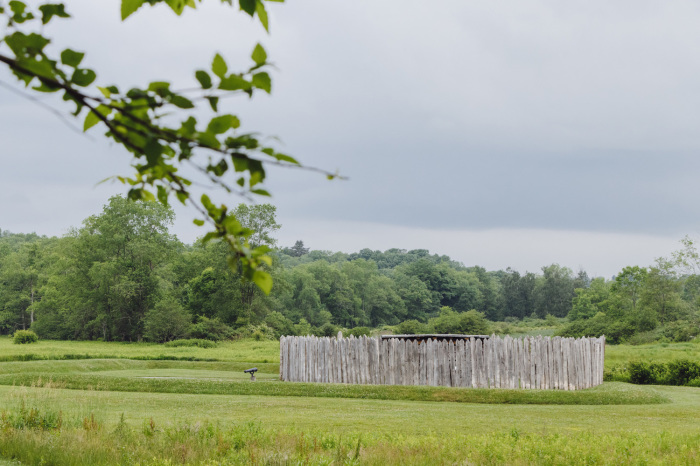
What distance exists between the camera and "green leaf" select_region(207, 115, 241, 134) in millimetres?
1714

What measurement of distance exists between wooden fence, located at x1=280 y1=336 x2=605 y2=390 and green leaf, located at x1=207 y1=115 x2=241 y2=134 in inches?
653

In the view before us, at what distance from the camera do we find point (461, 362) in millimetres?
17703

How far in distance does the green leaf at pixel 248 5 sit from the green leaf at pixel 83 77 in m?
0.46

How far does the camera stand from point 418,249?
141 m

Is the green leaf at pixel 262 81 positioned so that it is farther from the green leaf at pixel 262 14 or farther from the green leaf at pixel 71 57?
the green leaf at pixel 71 57

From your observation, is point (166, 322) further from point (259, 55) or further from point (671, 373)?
point (259, 55)

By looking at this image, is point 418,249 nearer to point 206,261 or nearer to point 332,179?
point 206,261

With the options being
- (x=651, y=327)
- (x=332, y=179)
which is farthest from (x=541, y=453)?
(x=651, y=327)

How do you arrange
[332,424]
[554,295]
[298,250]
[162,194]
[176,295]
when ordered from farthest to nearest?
[298,250] < [554,295] < [176,295] < [332,424] < [162,194]

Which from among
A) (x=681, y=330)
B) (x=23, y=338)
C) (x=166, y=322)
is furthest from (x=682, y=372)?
(x=23, y=338)

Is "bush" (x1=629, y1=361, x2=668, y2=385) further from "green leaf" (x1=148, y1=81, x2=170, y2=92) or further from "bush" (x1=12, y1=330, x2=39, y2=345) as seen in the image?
"bush" (x1=12, y1=330, x2=39, y2=345)

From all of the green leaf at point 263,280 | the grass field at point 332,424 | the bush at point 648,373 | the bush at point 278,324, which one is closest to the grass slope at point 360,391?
the grass field at point 332,424

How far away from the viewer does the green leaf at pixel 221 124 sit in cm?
171

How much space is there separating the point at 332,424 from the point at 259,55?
9.24m
